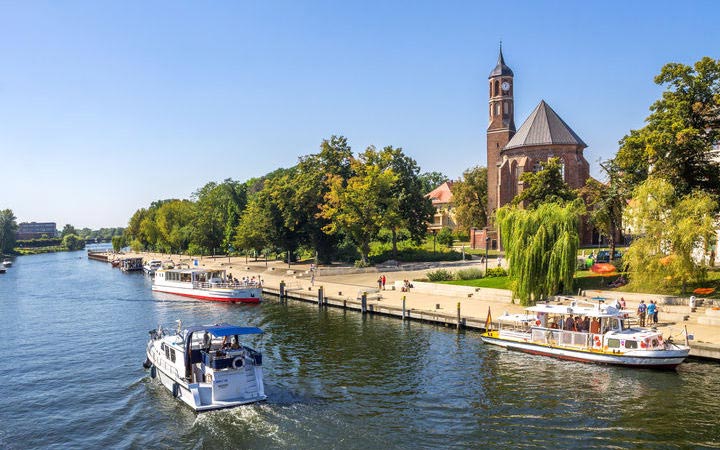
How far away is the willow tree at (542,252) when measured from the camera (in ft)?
130

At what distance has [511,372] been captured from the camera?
94.2 feet

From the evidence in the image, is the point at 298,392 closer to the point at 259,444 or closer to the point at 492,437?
the point at 259,444

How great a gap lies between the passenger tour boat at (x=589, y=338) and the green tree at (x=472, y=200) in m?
63.3

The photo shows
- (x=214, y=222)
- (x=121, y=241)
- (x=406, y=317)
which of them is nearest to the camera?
(x=406, y=317)

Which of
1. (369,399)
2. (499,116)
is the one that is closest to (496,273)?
(369,399)

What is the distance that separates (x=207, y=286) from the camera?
6047 centimetres

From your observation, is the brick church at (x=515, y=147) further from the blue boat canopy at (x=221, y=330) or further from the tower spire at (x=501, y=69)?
the blue boat canopy at (x=221, y=330)

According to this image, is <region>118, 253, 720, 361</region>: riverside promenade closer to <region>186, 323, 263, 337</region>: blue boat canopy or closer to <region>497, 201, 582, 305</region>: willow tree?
<region>497, 201, 582, 305</region>: willow tree

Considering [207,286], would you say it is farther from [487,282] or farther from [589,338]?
[589,338]

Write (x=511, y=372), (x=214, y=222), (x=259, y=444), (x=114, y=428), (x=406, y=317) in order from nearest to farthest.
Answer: (x=259, y=444)
(x=114, y=428)
(x=511, y=372)
(x=406, y=317)
(x=214, y=222)

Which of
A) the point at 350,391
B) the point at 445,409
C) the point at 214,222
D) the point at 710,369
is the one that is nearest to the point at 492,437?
the point at 445,409

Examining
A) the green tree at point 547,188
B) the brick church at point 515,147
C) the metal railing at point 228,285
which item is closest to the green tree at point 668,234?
the green tree at point 547,188

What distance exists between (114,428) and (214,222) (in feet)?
325

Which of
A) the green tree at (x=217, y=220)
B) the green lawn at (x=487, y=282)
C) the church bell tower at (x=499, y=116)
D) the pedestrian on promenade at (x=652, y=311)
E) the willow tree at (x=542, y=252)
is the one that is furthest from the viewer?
the green tree at (x=217, y=220)
